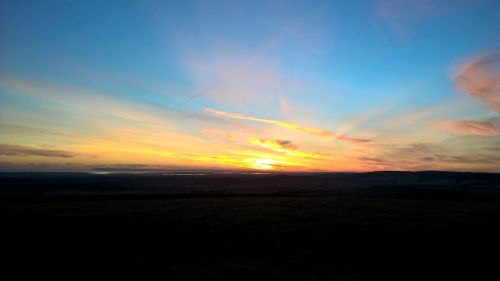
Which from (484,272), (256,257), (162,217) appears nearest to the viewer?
(484,272)

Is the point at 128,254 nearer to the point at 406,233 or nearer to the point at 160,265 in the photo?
the point at 160,265

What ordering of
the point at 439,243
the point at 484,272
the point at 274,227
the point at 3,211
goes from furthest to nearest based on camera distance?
the point at 3,211 < the point at 274,227 < the point at 439,243 < the point at 484,272

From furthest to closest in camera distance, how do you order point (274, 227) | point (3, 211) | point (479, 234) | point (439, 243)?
point (3, 211) → point (274, 227) → point (479, 234) → point (439, 243)

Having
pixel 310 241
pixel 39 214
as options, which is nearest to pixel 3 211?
pixel 39 214

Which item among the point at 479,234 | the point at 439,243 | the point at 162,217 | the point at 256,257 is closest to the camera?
the point at 256,257

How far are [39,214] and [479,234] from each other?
35549 millimetres

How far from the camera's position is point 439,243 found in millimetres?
21109

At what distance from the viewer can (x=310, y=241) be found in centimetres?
2130

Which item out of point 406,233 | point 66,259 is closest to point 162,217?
point 66,259

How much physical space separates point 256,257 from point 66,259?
9662 mm

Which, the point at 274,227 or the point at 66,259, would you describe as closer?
the point at 66,259

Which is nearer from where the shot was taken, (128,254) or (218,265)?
(218,265)

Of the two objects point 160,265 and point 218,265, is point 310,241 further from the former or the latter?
point 160,265

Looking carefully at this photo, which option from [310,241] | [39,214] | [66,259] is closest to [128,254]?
[66,259]
